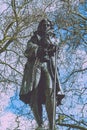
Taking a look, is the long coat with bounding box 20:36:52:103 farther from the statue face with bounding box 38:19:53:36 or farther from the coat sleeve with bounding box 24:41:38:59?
the statue face with bounding box 38:19:53:36

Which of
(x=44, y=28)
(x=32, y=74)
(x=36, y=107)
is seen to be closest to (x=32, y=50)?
(x=32, y=74)

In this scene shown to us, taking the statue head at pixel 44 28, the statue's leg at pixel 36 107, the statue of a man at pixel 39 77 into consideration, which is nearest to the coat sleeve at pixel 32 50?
the statue of a man at pixel 39 77

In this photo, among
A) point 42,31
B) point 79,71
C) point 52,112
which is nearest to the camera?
point 52,112

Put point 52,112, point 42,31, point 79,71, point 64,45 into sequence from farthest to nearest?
point 79,71, point 64,45, point 42,31, point 52,112

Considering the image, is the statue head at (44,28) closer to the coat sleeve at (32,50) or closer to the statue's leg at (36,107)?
→ the coat sleeve at (32,50)

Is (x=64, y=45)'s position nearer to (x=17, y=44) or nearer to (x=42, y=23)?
(x=17, y=44)

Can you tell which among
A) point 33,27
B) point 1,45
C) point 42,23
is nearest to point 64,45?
point 33,27

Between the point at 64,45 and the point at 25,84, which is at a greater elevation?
the point at 64,45

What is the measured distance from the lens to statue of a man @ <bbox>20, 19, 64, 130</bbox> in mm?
6570

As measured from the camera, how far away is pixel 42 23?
23.3ft

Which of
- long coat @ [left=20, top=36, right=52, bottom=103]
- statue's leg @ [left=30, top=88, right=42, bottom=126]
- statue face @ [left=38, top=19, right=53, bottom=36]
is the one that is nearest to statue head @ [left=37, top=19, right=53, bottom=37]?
statue face @ [left=38, top=19, right=53, bottom=36]

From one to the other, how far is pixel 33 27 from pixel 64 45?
1604 millimetres

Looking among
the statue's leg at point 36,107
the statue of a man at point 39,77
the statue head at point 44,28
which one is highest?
the statue head at point 44,28

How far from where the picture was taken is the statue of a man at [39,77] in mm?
6570
